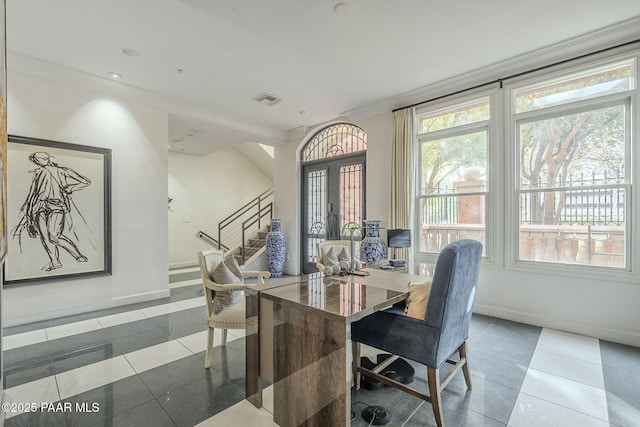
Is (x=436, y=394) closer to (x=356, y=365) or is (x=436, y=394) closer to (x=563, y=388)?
(x=356, y=365)

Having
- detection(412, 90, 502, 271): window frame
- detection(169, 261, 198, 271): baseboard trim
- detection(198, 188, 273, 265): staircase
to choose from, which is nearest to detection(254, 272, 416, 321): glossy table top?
detection(412, 90, 502, 271): window frame

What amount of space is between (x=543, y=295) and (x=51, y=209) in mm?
5981

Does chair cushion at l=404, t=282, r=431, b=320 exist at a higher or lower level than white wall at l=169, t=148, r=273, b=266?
lower

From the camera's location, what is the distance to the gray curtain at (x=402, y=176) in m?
4.28

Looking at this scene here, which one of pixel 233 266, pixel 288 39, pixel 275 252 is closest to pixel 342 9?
pixel 288 39

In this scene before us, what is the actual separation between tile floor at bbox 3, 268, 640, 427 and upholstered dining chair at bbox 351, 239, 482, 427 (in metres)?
0.40

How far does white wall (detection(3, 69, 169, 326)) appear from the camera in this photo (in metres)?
3.41

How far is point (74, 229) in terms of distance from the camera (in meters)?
3.70

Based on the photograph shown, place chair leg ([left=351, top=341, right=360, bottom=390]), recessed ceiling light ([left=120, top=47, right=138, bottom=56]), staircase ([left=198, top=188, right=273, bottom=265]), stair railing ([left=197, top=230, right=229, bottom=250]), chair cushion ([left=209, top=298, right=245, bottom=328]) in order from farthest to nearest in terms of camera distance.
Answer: stair railing ([left=197, top=230, right=229, bottom=250])
staircase ([left=198, top=188, right=273, bottom=265])
recessed ceiling light ([left=120, top=47, right=138, bottom=56])
chair cushion ([left=209, top=298, right=245, bottom=328])
chair leg ([left=351, top=341, right=360, bottom=390])

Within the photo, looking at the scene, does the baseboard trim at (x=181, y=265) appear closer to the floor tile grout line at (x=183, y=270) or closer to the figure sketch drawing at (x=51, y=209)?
the floor tile grout line at (x=183, y=270)

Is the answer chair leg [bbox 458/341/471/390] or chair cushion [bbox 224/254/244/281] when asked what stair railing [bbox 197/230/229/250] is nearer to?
chair cushion [bbox 224/254/244/281]

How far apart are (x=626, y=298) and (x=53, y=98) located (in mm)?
6841

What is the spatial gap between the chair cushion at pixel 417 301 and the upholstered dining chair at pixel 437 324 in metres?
0.05

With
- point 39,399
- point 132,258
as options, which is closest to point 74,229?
point 132,258
